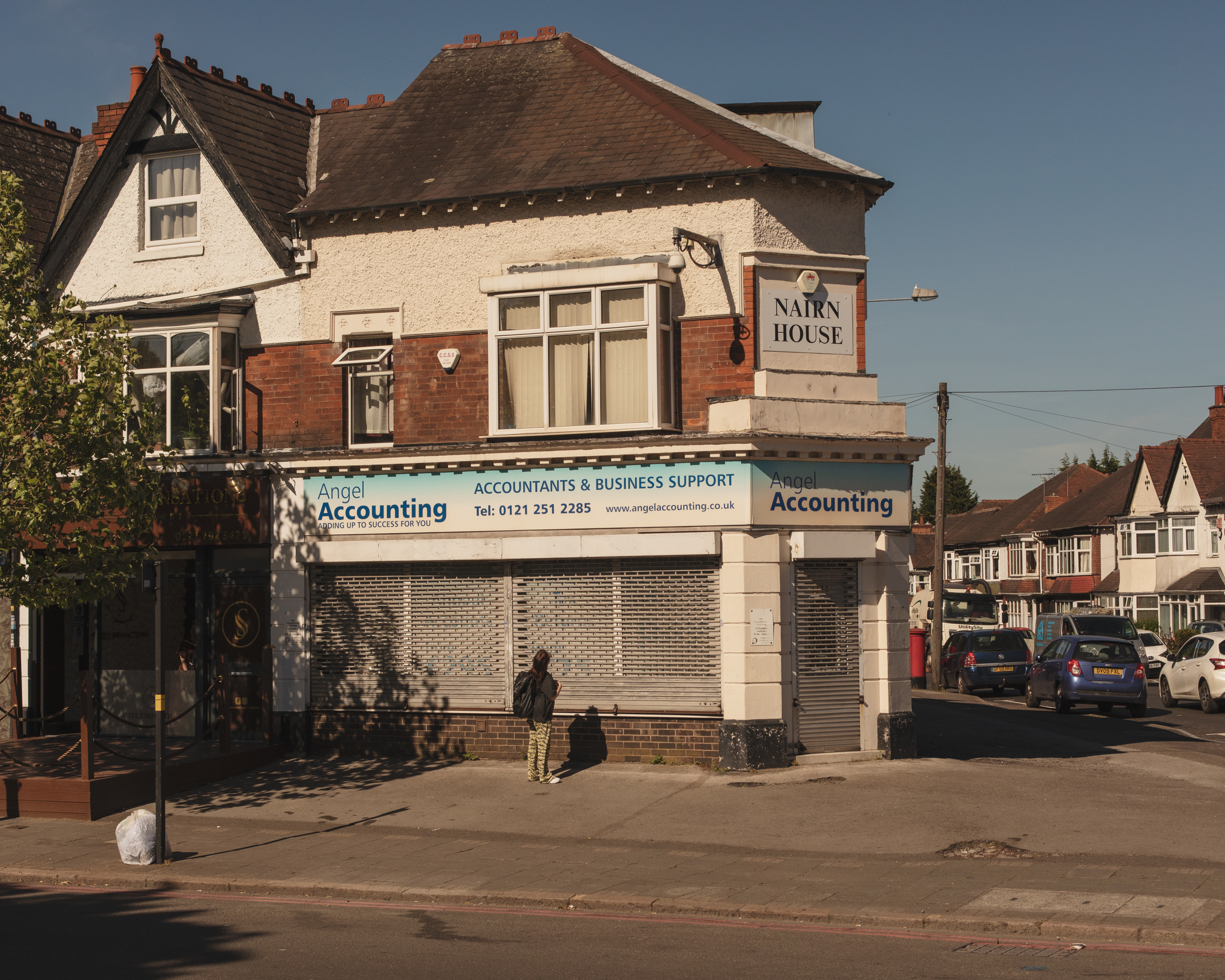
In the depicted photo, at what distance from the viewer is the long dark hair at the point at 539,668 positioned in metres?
15.6

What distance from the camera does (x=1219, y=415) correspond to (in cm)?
5650

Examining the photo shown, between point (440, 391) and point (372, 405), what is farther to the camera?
point (372, 405)

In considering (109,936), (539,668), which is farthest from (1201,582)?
(109,936)

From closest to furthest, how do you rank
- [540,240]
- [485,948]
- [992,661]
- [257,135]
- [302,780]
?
[485,948]
[302,780]
[540,240]
[257,135]
[992,661]

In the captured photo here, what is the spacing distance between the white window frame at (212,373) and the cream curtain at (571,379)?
15.9ft

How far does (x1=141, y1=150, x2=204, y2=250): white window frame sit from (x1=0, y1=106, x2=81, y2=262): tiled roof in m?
2.63

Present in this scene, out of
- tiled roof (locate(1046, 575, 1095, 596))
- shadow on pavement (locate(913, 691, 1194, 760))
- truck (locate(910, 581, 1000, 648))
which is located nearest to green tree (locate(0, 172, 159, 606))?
shadow on pavement (locate(913, 691, 1194, 760))

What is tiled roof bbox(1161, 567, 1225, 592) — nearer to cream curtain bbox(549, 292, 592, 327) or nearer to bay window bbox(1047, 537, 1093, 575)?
bay window bbox(1047, 537, 1093, 575)

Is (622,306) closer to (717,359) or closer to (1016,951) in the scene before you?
(717,359)

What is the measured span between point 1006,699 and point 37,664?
926 inches

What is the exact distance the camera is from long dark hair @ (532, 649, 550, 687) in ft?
51.1

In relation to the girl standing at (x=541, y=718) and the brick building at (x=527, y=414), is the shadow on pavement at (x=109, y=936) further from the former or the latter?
the brick building at (x=527, y=414)

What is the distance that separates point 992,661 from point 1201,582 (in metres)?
21.4

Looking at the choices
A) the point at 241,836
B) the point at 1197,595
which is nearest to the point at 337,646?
the point at 241,836
